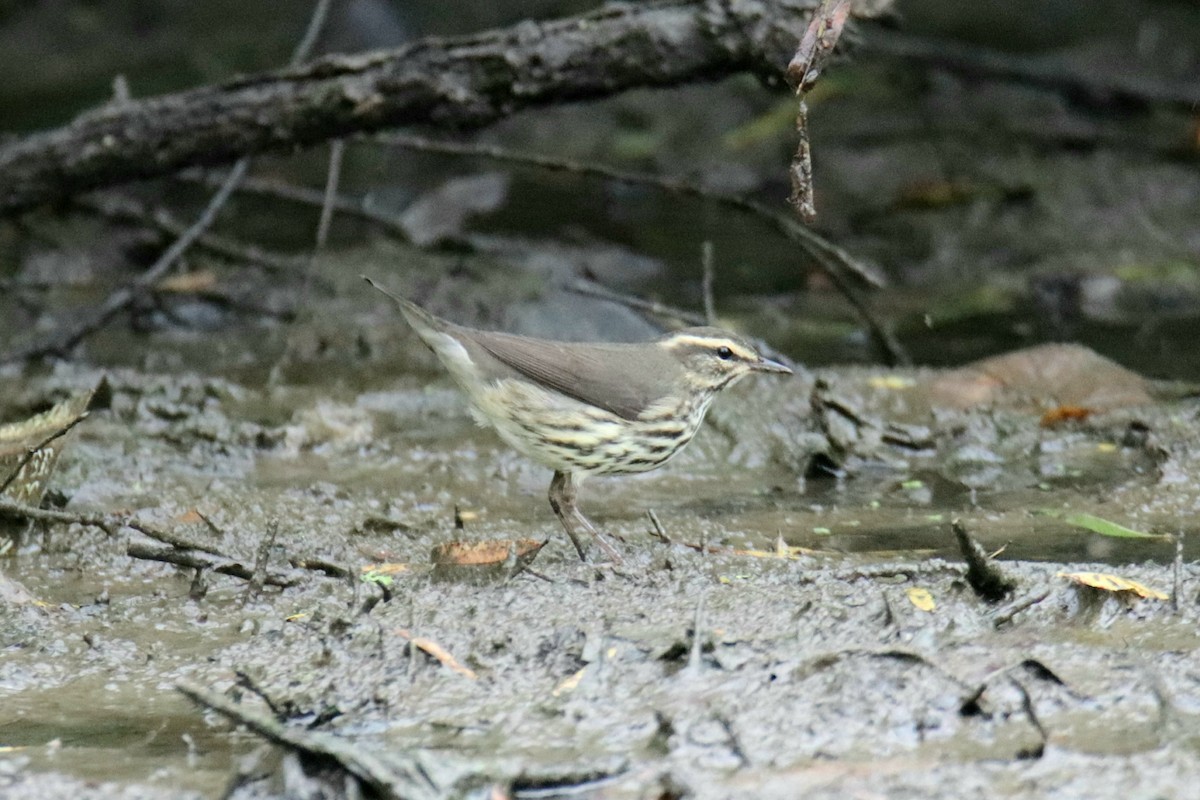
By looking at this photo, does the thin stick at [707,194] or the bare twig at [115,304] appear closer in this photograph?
Result: the thin stick at [707,194]

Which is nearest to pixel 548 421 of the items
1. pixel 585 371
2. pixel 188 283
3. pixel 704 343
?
pixel 585 371

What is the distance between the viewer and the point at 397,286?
8312mm

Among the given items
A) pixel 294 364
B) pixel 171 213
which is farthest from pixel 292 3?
pixel 294 364

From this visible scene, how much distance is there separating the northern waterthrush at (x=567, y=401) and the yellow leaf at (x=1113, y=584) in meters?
1.76

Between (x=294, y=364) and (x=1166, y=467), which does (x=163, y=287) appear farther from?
(x=1166, y=467)

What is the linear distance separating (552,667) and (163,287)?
4.98 metres

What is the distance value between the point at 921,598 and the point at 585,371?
5.76ft

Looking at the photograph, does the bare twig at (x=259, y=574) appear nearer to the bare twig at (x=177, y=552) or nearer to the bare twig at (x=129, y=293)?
the bare twig at (x=177, y=552)

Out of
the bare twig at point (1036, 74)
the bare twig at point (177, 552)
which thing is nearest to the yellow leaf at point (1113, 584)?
the bare twig at point (177, 552)

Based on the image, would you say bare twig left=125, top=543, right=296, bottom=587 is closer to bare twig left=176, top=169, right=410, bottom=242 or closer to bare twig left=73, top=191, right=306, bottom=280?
bare twig left=176, top=169, right=410, bottom=242

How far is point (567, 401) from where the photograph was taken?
5500mm

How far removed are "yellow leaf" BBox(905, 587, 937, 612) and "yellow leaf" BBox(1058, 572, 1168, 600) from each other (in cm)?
38

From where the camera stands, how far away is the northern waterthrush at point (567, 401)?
5.46 metres

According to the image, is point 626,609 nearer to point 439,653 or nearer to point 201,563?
point 439,653
